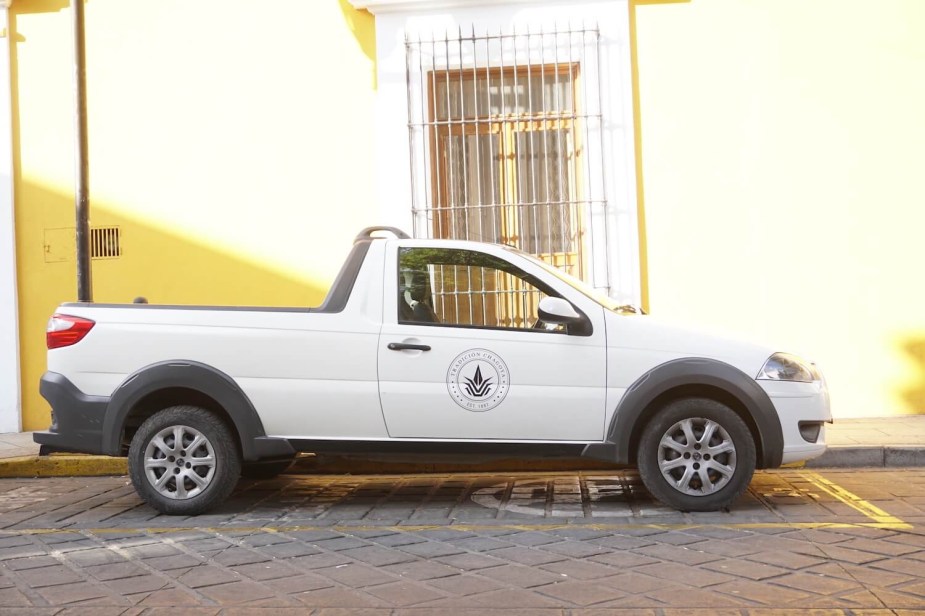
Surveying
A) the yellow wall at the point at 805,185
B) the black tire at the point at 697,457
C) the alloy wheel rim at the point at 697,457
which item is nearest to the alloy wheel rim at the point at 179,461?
the black tire at the point at 697,457

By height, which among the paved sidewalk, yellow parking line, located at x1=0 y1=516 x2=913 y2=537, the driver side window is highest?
the driver side window

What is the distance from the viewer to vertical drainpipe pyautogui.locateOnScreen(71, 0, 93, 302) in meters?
8.92

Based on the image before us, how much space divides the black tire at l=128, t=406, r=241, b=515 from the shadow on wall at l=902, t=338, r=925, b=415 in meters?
6.76

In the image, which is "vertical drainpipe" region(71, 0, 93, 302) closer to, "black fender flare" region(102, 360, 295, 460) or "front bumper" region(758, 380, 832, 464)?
"black fender flare" region(102, 360, 295, 460)

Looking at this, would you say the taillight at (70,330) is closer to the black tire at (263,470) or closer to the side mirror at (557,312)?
the black tire at (263,470)

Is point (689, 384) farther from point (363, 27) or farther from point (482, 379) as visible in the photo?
point (363, 27)

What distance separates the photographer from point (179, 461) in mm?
6562

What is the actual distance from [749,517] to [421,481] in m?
2.61

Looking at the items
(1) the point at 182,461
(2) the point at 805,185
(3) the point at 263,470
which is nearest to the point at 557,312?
(1) the point at 182,461

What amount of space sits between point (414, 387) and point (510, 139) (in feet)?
Result: 17.0

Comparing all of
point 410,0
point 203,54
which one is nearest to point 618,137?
point 410,0

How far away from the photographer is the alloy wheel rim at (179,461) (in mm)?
6527

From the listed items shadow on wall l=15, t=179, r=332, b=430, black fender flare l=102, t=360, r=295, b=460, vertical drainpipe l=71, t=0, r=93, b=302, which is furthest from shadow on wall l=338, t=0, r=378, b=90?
black fender flare l=102, t=360, r=295, b=460

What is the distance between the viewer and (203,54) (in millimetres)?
10977
